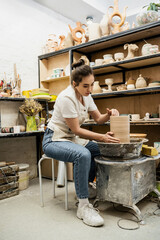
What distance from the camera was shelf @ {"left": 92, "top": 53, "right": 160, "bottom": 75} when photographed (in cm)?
269

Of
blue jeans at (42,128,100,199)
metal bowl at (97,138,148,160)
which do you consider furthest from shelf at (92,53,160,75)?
blue jeans at (42,128,100,199)

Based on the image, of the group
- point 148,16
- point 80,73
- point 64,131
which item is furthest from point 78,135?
point 148,16

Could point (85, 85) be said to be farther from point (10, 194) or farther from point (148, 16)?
point (10, 194)

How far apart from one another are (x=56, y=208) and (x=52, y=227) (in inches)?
15.7

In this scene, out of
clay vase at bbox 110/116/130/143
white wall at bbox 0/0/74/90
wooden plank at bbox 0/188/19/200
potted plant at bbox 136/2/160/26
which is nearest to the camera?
clay vase at bbox 110/116/130/143

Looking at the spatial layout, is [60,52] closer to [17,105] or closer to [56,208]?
[17,105]

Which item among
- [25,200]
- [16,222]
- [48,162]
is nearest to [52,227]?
[16,222]

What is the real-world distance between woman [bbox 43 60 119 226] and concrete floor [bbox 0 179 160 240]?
0.12 meters

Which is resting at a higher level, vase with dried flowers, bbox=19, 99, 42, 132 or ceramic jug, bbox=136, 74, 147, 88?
ceramic jug, bbox=136, 74, 147, 88

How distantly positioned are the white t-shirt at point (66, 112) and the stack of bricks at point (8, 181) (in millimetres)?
897

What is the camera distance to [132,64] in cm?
300

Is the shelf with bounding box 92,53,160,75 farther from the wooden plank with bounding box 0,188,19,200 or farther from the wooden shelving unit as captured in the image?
the wooden plank with bounding box 0,188,19,200

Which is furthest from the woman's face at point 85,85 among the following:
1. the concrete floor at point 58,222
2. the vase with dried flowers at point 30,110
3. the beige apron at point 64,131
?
the vase with dried flowers at point 30,110

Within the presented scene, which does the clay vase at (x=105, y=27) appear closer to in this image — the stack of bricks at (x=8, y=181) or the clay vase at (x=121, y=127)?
the clay vase at (x=121, y=127)
